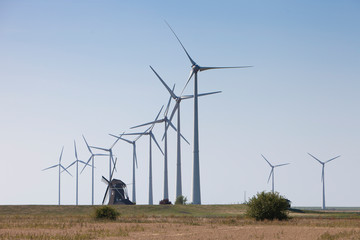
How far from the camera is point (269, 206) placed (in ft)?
287

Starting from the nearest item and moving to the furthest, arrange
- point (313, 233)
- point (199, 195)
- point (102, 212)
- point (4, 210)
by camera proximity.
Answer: point (313, 233) < point (102, 212) < point (4, 210) < point (199, 195)

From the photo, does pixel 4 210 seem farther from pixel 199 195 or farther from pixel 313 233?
pixel 313 233

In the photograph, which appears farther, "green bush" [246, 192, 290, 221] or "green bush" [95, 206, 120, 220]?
"green bush" [95, 206, 120, 220]

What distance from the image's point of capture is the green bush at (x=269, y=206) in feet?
287

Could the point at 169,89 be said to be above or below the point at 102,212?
above

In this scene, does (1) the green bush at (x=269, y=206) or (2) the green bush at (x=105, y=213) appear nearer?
(1) the green bush at (x=269, y=206)

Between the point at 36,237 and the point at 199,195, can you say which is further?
the point at 199,195

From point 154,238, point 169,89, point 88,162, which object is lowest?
point 154,238

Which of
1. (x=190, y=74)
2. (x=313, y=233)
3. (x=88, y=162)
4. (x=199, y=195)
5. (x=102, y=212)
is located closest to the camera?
(x=313, y=233)

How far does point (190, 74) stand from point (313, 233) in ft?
305

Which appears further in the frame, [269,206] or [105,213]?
[105,213]

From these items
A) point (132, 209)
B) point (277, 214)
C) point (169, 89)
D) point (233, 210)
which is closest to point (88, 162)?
point (169, 89)

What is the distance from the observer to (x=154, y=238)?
56.4 metres

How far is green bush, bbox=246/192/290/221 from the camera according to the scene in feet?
287
